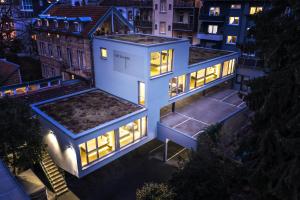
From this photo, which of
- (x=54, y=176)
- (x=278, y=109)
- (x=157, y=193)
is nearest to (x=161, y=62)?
(x=157, y=193)

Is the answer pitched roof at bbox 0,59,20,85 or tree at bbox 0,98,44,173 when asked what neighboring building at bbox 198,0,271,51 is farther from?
tree at bbox 0,98,44,173

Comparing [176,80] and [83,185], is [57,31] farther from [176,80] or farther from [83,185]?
[83,185]

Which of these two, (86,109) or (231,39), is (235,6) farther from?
(86,109)

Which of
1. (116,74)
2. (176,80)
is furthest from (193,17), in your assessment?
(116,74)

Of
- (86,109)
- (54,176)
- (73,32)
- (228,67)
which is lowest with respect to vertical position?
(54,176)

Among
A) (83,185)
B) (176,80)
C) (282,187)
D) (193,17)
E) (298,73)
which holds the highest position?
(193,17)

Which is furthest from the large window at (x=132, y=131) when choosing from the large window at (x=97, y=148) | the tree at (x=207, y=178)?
the tree at (x=207, y=178)
